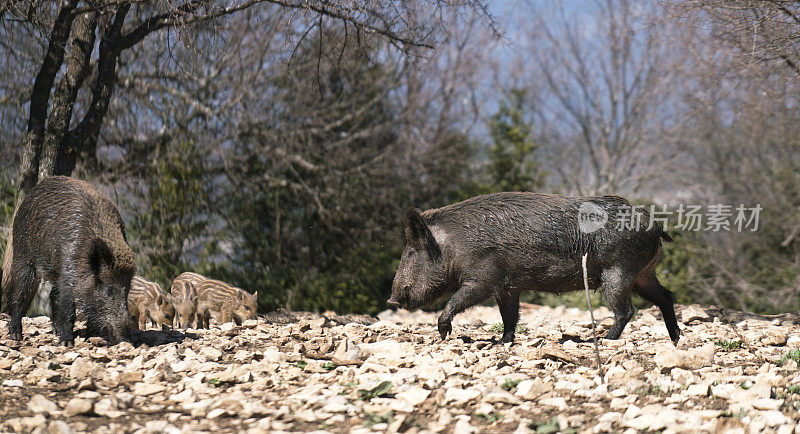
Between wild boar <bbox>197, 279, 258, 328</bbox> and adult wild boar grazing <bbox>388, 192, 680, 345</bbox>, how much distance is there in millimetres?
2776

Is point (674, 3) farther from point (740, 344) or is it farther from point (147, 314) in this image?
point (147, 314)

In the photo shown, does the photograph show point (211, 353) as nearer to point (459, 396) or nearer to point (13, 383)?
point (13, 383)

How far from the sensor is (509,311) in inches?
255

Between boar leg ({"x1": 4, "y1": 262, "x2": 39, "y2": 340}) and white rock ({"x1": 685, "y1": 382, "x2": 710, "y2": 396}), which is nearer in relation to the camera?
white rock ({"x1": 685, "y1": 382, "x2": 710, "y2": 396})

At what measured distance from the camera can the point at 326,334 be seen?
22.7ft

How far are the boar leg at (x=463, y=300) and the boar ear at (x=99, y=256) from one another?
280cm

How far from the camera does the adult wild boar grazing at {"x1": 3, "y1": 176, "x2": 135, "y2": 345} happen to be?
19.9 feet

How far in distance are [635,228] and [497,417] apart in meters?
2.87

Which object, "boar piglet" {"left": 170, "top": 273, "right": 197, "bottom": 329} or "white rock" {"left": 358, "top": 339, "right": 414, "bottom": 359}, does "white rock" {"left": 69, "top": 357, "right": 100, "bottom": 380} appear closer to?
"white rock" {"left": 358, "top": 339, "right": 414, "bottom": 359}

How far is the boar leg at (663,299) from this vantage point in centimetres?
633

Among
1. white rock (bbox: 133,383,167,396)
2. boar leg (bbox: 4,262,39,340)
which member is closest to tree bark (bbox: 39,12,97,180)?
boar leg (bbox: 4,262,39,340)

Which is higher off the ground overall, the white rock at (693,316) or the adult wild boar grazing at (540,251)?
the adult wild boar grazing at (540,251)

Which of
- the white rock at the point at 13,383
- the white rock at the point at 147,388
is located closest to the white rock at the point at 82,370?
the white rock at the point at 13,383

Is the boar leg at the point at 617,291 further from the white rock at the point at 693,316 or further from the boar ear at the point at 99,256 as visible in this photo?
the boar ear at the point at 99,256
